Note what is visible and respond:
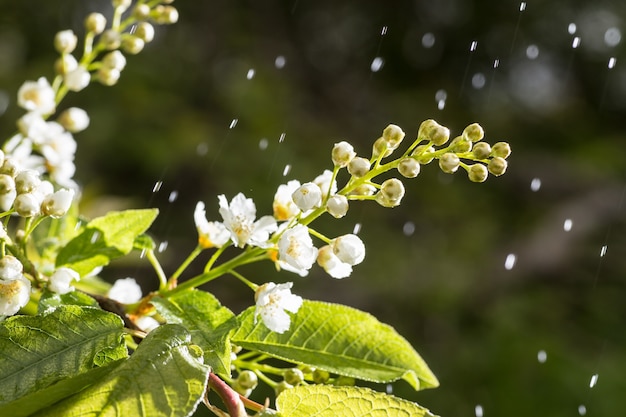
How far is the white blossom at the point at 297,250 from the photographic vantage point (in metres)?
0.38

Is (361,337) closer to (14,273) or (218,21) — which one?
(14,273)

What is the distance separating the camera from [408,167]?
382 millimetres

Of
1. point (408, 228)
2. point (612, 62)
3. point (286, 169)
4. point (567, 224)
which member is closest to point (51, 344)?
point (286, 169)

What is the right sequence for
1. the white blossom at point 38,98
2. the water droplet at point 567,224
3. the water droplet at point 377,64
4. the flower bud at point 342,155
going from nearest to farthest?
the flower bud at point 342,155
the white blossom at point 38,98
the water droplet at point 567,224
the water droplet at point 377,64

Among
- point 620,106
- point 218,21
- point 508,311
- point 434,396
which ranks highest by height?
point 620,106

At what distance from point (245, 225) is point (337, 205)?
6 centimetres

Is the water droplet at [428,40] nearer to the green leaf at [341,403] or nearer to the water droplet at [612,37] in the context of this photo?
the water droplet at [612,37]

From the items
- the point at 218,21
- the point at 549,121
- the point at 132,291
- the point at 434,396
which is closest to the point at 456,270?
the point at 434,396

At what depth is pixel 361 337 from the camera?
0.43m

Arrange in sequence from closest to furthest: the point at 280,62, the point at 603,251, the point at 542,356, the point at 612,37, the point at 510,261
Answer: the point at 542,356 < the point at 510,261 < the point at 603,251 < the point at 612,37 < the point at 280,62

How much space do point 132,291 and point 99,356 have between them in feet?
0.58

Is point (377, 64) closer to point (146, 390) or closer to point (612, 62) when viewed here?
point (612, 62)

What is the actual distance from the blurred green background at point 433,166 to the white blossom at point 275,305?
146cm

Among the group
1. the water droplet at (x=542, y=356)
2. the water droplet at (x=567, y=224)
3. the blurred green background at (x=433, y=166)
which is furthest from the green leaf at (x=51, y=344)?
the water droplet at (x=567, y=224)
